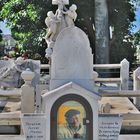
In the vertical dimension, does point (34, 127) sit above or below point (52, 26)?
below

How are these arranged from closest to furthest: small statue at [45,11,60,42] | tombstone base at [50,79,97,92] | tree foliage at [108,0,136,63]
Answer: tombstone base at [50,79,97,92] < small statue at [45,11,60,42] < tree foliage at [108,0,136,63]

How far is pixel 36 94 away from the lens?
1076cm

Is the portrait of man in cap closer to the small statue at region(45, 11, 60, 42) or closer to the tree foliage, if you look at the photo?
the small statue at region(45, 11, 60, 42)

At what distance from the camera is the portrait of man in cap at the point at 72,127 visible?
22.6 ft

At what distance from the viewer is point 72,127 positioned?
6.91 metres

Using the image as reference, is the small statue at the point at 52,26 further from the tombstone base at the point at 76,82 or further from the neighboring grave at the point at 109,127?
the neighboring grave at the point at 109,127

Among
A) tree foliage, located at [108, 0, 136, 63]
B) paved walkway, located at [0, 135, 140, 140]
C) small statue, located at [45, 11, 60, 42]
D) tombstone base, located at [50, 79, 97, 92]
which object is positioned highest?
tree foliage, located at [108, 0, 136, 63]

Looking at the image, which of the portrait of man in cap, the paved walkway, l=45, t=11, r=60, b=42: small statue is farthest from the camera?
l=45, t=11, r=60, b=42: small statue

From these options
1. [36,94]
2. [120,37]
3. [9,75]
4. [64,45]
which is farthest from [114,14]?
[64,45]

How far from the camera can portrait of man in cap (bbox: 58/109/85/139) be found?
6891 millimetres

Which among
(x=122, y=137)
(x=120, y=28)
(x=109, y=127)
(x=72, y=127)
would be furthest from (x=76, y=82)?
(x=120, y=28)

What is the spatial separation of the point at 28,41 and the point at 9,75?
26.3 ft

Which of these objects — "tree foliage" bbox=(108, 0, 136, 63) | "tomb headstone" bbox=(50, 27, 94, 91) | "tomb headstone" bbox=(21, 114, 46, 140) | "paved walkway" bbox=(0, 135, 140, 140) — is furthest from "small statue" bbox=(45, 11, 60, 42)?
"tree foliage" bbox=(108, 0, 136, 63)

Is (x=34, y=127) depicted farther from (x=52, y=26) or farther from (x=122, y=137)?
(x=52, y=26)
